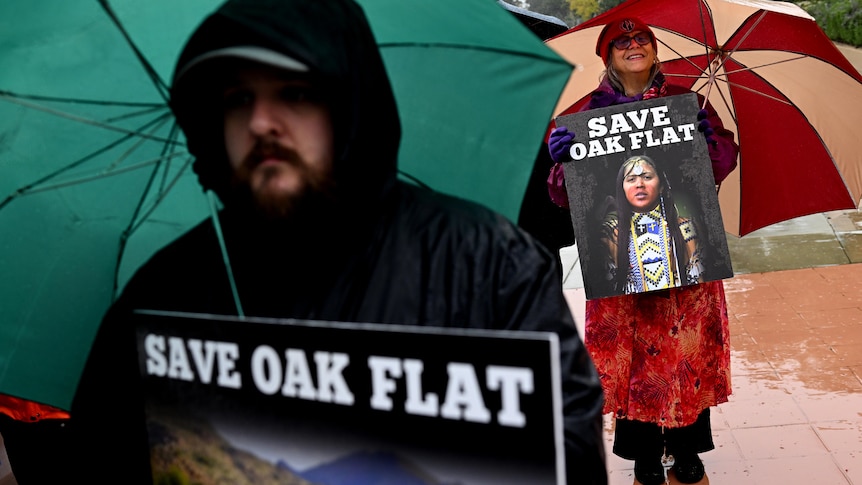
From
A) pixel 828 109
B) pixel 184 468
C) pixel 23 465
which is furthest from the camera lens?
pixel 828 109

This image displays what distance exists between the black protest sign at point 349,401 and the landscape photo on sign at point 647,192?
1817 mm

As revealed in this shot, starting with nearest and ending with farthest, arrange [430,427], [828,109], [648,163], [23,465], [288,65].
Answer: [430,427] < [288,65] < [648,163] < [23,465] < [828,109]

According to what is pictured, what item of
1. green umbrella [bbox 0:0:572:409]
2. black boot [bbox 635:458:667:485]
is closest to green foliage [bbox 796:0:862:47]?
black boot [bbox 635:458:667:485]

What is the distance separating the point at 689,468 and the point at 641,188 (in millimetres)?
1410

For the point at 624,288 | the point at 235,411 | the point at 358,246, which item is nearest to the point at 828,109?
the point at 624,288

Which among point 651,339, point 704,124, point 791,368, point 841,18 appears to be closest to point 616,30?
point 704,124

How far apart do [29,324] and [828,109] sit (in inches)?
116

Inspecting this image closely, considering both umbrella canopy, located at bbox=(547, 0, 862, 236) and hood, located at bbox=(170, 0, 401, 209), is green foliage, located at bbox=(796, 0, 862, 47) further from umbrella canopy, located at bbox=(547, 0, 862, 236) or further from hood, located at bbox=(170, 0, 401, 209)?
hood, located at bbox=(170, 0, 401, 209)

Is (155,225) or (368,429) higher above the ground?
(155,225)

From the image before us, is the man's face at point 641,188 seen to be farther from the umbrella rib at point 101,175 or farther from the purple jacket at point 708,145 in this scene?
the umbrella rib at point 101,175

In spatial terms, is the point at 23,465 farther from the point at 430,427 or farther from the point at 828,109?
the point at 828,109

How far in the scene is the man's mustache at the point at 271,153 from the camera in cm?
147

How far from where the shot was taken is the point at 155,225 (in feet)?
5.75

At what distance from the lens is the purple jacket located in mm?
3293
